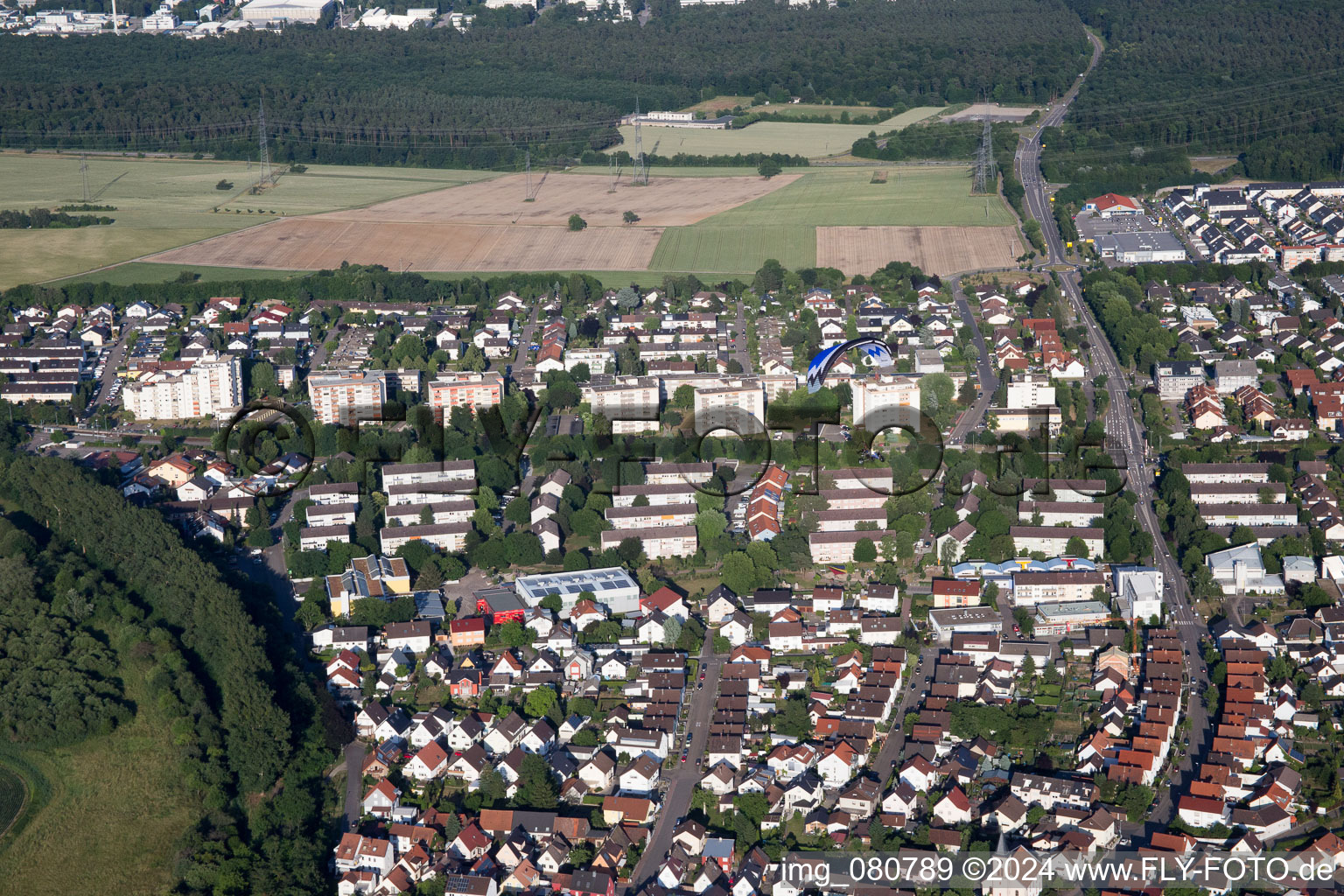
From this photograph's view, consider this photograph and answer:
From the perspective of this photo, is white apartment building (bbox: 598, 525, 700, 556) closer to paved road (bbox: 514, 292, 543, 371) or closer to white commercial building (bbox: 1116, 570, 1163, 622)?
white commercial building (bbox: 1116, 570, 1163, 622)

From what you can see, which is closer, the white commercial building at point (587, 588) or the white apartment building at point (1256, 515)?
the white commercial building at point (587, 588)

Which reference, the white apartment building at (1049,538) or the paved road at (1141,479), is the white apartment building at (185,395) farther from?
the paved road at (1141,479)

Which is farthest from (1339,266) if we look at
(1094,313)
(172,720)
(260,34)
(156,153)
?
(260,34)

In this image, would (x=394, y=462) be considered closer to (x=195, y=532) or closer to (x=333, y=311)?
(x=195, y=532)

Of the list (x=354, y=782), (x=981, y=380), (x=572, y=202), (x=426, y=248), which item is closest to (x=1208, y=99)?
(x=572, y=202)

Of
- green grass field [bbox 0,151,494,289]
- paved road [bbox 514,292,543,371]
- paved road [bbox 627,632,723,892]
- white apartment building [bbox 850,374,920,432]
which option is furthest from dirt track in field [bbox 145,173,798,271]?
paved road [bbox 627,632,723,892]

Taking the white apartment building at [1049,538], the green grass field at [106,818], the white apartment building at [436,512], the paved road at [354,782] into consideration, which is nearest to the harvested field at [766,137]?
the white apartment building at [436,512]

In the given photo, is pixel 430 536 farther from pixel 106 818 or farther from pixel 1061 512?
pixel 1061 512
